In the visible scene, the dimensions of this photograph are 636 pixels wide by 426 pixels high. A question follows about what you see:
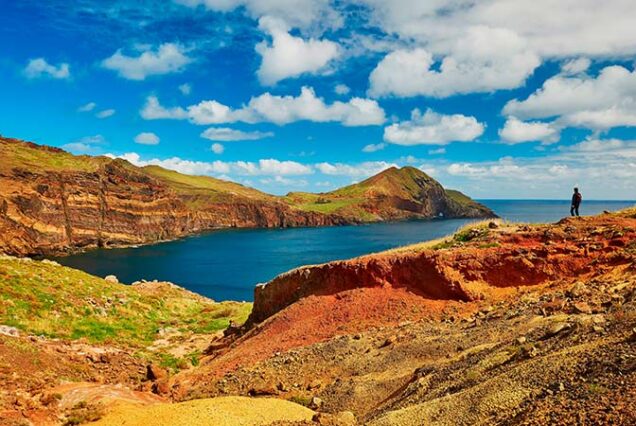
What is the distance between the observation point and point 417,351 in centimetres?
1769

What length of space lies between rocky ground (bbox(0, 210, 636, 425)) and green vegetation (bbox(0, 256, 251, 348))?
3214 mm

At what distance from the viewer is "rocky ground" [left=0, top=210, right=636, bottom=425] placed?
33.6 ft

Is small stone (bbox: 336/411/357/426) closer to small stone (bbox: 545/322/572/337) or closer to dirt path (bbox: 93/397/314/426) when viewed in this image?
dirt path (bbox: 93/397/314/426)

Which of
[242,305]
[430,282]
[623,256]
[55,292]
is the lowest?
[242,305]

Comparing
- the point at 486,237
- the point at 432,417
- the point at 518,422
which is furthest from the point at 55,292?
the point at 518,422

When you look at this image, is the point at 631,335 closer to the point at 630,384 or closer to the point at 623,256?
the point at 630,384

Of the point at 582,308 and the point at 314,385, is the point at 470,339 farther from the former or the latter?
the point at 314,385

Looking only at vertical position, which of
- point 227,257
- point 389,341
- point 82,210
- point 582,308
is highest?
point 82,210

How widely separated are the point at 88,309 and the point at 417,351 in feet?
90.6

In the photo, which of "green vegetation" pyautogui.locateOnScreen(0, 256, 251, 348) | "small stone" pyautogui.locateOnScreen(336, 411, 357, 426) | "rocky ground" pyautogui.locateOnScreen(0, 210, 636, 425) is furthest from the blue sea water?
"small stone" pyautogui.locateOnScreen(336, 411, 357, 426)

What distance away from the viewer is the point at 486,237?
26109 millimetres

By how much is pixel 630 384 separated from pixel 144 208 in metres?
163

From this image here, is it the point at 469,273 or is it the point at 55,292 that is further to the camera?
the point at 55,292

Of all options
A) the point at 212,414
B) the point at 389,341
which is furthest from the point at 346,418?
the point at 389,341
